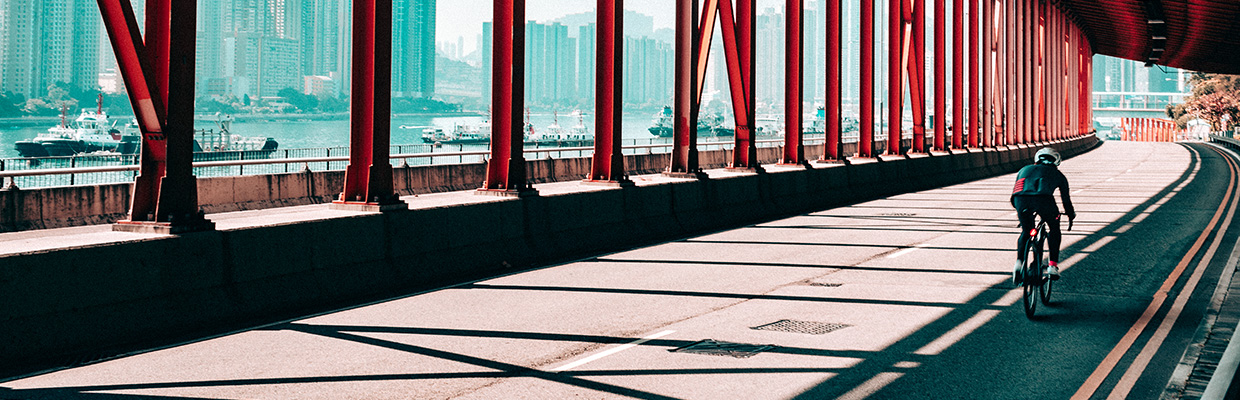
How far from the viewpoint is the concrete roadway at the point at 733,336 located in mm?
6953

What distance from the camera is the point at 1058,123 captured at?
71.3 meters

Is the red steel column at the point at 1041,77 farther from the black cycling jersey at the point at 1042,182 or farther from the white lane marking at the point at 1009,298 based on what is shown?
the black cycling jersey at the point at 1042,182

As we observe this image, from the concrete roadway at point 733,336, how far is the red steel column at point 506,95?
1.89m

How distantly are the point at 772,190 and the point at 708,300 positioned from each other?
11.3 m

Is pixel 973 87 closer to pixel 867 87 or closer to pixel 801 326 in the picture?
pixel 867 87

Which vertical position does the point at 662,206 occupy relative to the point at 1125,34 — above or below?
below

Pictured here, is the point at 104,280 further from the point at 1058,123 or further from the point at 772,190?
the point at 1058,123

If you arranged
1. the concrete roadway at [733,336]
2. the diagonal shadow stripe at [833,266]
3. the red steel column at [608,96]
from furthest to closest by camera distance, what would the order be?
the red steel column at [608,96] < the diagonal shadow stripe at [833,266] < the concrete roadway at [733,336]

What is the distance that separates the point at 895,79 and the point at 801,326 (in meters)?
23.4

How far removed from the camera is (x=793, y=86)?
2438 cm

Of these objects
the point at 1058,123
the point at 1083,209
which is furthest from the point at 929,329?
the point at 1058,123

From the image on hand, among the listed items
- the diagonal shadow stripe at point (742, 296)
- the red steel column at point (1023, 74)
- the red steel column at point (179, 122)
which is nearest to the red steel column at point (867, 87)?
the diagonal shadow stripe at point (742, 296)

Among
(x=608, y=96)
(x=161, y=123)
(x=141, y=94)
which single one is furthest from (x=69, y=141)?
(x=141, y=94)

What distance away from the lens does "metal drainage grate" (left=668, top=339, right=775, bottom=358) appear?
26.4 feet
